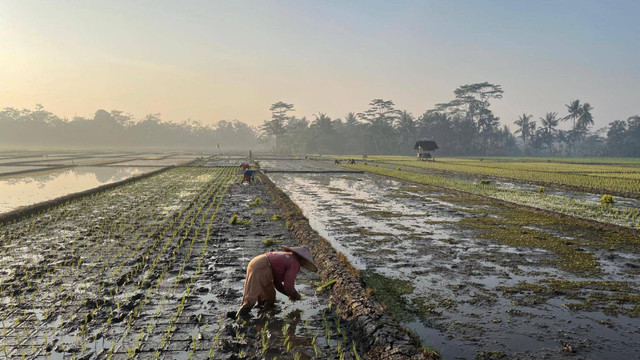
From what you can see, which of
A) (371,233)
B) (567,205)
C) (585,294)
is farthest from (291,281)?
(567,205)

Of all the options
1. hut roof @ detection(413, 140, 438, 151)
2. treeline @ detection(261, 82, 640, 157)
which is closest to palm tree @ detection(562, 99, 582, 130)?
treeline @ detection(261, 82, 640, 157)

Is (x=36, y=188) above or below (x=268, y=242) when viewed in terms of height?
below

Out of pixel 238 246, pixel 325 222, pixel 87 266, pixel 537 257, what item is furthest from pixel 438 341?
pixel 325 222

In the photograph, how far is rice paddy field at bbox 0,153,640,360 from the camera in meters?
4.48

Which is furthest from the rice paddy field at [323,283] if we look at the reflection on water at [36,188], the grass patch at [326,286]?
the reflection on water at [36,188]

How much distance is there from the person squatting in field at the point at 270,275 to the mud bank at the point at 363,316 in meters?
0.68

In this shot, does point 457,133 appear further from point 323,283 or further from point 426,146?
point 323,283

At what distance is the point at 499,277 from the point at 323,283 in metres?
2.87

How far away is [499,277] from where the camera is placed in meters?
6.77

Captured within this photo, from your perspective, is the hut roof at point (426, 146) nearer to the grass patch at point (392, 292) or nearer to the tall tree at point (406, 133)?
the tall tree at point (406, 133)

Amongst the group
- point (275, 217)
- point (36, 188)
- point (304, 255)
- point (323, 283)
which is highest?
point (304, 255)

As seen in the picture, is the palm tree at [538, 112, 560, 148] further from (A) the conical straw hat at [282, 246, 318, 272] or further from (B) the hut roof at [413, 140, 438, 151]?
(A) the conical straw hat at [282, 246, 318, 272]

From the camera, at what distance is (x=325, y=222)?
1162cm

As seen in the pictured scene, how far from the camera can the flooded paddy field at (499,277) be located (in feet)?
15.2
